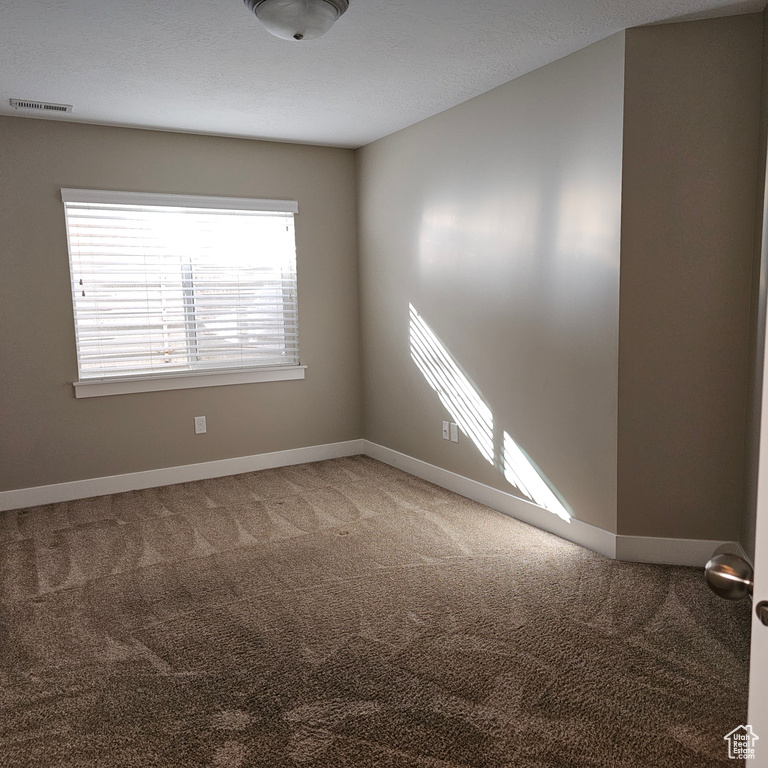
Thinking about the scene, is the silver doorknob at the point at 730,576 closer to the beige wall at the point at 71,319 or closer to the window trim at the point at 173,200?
Answer: the beige wall at the point at 71,319

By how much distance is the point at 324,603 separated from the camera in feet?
8.90

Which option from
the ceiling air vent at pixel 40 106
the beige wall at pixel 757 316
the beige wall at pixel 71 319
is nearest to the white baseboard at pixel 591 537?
the beige wall at pixel 757 316

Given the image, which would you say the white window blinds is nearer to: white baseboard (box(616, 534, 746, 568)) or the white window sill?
the white window sill

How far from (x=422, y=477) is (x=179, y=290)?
2.17 metres

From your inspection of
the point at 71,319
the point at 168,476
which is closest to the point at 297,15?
the point at 71,319

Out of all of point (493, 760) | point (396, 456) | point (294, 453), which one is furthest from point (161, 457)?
point (493, 760)

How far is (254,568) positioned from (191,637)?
2.13 ft

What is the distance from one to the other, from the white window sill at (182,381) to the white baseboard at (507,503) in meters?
0.96

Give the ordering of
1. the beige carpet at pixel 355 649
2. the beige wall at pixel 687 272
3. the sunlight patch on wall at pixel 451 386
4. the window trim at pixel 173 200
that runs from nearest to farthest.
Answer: the beige carpet at pixel 355 649, the beige wall at pixel 687 272, the sunlight patch on wall at pixel 451 386, the window trim at pixel 173 200

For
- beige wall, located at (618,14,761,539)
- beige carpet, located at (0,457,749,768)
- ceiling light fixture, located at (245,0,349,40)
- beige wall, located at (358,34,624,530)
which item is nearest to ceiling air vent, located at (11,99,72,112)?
ceiling light fixture, located at (245,0,349,40)

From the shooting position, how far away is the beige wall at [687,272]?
2.75m

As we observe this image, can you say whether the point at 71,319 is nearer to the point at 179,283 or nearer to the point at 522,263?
the point at 179,283

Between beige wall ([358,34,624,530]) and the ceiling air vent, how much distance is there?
208 centimetres

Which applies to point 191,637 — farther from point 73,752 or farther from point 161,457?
point 161,457
